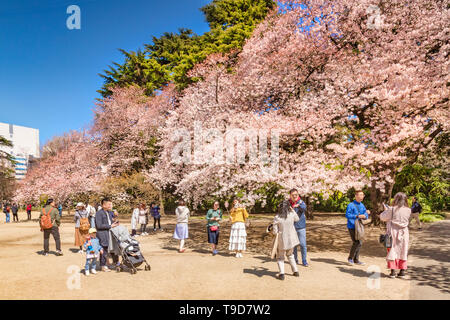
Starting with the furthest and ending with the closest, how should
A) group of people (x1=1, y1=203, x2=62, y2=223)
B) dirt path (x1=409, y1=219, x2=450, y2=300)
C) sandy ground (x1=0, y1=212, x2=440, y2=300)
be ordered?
group of people (x1=1, y1=203, x2=62, y2=223), sandy ground (x1=0, y1=212, x2=440, y2=300), dirt path (x1=409, y1=219, x2=450, y2=300)

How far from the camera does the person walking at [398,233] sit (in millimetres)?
6492

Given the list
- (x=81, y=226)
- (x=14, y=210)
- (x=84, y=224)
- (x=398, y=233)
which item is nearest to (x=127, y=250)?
(x=84, y=224)

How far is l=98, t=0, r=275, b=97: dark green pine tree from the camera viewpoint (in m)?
22.8

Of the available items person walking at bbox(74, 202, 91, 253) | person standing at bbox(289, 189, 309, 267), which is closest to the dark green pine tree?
person walking at bbox(74, 202, 91, 253)

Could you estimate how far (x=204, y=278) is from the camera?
6.79 metres

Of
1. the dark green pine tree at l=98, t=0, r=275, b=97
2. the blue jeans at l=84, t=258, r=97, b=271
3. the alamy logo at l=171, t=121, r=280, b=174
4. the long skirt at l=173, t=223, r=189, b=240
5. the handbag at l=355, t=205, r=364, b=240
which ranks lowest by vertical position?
the blue jeans at l=84, t=258, r=97, b=271

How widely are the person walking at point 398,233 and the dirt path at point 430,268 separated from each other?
1.30 ft

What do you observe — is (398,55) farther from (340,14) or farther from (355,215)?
(355,215)

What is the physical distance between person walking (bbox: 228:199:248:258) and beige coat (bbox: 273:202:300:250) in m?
2.59

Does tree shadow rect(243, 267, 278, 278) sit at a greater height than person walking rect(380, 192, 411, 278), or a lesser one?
lesser

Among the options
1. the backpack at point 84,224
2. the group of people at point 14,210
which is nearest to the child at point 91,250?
the backpack at point 84,224

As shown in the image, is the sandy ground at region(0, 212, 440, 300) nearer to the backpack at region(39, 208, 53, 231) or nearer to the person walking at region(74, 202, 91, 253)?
the person walking at region(74, 202, 91, 253)

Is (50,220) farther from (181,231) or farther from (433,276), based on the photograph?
(433,276)
